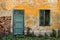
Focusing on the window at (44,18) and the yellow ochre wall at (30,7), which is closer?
the yellow ochre wall at (30,7)

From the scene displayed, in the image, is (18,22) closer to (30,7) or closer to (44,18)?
(30,7)

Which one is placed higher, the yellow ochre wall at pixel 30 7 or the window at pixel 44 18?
the yellow ochre wall at pixel 30 7

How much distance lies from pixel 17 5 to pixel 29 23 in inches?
52.3

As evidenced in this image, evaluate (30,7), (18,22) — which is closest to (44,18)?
(30,7)

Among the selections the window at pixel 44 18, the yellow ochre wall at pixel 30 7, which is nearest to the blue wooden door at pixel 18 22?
the yellow ochre wall at pixel 30 7

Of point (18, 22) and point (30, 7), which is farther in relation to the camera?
point (18, 22)

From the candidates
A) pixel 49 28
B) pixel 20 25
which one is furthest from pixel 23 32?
pixel 49 28

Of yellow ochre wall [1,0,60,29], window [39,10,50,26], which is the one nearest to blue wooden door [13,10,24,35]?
yellow ochre wall [1,0,60,29]

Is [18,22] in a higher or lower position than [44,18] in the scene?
lower

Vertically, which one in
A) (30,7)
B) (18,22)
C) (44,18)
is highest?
(30,7)

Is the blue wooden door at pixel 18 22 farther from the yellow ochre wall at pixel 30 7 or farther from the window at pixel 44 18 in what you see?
the window at pixel 44 18

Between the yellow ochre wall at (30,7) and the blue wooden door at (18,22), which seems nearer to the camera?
the yellow ochre wall at (30,7)

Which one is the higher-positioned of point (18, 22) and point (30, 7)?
point (30, 7)

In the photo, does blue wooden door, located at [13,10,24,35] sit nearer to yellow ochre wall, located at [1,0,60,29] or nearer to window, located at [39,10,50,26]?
yellow ochre wall, located at [1,0,60,29]
